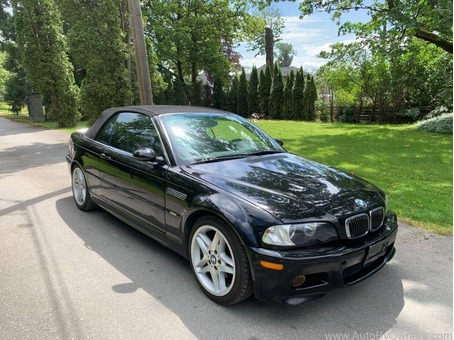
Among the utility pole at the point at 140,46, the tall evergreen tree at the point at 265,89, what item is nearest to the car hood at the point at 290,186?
the utility pole at the point at 140,46

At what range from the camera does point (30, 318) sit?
8.44 feet

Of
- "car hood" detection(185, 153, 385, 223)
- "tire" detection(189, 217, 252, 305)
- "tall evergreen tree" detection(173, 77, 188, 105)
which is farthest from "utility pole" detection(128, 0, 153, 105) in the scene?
"tall evergreen tree" detection(173, 77, 188, 105)

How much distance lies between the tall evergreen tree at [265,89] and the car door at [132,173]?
67.5ft

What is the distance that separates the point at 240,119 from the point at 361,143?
8011 millimetres

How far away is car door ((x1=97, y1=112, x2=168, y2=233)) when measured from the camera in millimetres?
3338

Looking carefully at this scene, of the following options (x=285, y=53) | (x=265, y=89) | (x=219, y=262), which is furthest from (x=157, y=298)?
(x=285, y=53)

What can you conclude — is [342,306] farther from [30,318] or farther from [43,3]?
[43,3]

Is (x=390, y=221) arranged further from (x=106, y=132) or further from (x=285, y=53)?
(x=285, y=53)

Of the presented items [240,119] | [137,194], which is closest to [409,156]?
[240,119]

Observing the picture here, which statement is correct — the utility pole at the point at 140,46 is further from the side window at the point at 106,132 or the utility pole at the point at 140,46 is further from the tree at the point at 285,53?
the tree at the point at 285,53

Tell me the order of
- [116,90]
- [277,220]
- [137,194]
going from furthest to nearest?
1. [116,90]
2. [137,194]
3. [277,220]

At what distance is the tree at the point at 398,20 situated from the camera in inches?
396

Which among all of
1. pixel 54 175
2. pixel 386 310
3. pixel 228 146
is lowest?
pixel 386 310

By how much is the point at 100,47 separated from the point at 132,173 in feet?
37.9
